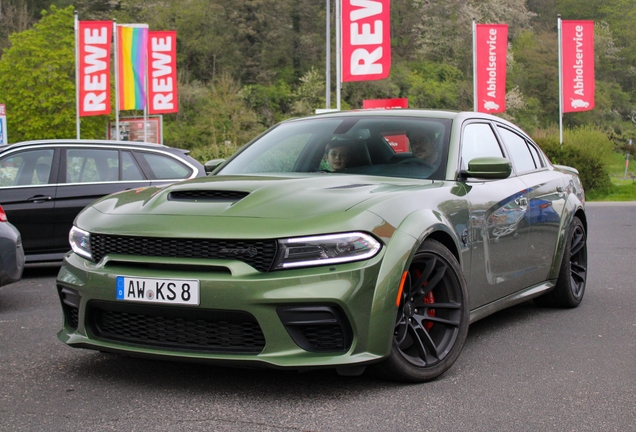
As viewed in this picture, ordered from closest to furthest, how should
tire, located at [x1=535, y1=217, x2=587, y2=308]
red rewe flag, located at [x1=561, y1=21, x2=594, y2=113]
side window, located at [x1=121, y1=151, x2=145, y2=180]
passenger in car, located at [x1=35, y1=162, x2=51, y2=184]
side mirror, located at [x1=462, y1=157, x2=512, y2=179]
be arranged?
1. side mirror, located at [x1=462, y1=157, x2=512, y2=179]
2. tire, located at [x1=535, y1=217, x2=587, y2=308]
3. passenger in car, located at [x1=35, y1=162, x2=51, y2=184]
4. side window, located at [x1=121, y1=151, x2=145, y2=180]
5. red rewe flag, located at [x1=561, y1=21, x2=594, y2=113]

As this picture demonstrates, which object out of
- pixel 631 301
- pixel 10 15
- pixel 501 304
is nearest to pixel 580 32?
pixel 631 301

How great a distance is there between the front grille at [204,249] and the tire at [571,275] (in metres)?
3.39

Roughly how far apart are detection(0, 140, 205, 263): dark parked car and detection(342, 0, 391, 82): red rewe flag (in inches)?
533

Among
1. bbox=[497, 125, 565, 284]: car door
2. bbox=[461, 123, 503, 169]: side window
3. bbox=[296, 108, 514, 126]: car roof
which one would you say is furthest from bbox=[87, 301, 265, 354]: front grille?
bbox=[497, 125, 565, 284]: car door

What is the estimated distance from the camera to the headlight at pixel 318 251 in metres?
3.76

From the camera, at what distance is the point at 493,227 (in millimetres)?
5125

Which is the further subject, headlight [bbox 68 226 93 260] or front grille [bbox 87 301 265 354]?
headlight [bbox 68 226 93 260]

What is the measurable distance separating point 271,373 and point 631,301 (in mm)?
3899

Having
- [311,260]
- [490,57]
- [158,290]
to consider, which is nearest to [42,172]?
[158,290]

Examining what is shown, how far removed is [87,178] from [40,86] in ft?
157

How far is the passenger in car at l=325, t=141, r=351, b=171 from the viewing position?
509cm

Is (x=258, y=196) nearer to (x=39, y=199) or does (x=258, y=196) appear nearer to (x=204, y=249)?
(x=204, y=249)

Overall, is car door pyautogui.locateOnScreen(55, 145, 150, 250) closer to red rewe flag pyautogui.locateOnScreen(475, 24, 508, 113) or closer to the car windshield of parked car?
the car windshield of parked car

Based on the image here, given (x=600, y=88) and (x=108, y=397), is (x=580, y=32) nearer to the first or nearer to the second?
(x=108, y=397)
